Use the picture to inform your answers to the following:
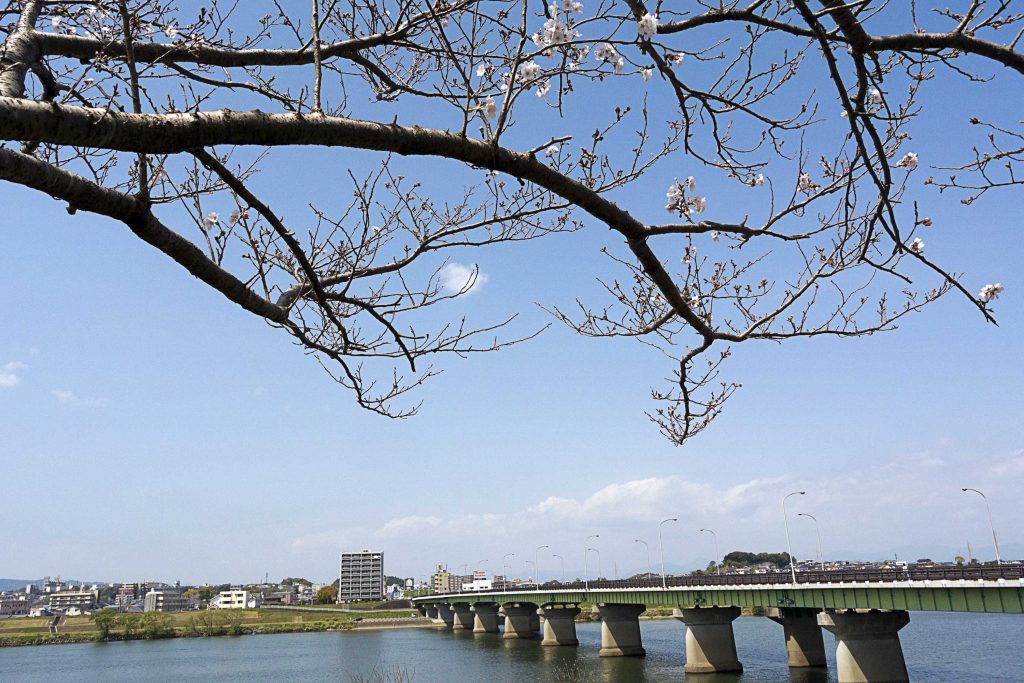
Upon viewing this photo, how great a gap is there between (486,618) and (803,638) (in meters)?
58.9

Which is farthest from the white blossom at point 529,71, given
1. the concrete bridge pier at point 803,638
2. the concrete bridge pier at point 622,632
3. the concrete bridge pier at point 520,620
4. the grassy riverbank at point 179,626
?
the grassy riverbank at point 179,626

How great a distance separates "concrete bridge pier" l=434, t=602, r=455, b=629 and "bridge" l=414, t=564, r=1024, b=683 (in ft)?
131

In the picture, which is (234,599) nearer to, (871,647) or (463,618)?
(463,618)

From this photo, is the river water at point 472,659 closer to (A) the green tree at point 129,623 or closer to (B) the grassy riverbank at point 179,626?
(A) the green tree at point 129,623

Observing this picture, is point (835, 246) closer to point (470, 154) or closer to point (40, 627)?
point (470, 154)

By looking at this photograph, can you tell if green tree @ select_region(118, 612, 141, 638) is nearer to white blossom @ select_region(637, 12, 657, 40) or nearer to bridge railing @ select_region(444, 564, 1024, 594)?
bridge railing @ select_region(444, 564, 1024, 594)

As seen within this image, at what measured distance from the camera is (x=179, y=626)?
11288 centimetres

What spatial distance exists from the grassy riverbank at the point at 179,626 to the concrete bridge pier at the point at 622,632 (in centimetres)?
6555

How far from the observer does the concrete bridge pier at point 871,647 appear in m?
35.7

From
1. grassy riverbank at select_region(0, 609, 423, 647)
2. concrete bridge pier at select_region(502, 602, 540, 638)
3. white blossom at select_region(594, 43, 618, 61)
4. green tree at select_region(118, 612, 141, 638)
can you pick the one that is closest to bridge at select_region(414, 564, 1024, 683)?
concrete bridge pier at select_region(502, 602, 540, 638)

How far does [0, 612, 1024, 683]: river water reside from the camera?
4531 centimetres

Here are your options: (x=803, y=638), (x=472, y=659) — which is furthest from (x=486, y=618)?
(x=803, y=638)

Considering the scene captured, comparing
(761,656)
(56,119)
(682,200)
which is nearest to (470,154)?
(56,119)

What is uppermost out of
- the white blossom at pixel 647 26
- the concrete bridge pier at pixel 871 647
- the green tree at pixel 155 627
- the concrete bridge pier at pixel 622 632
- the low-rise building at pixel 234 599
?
the white blossom at pixel 647 26
